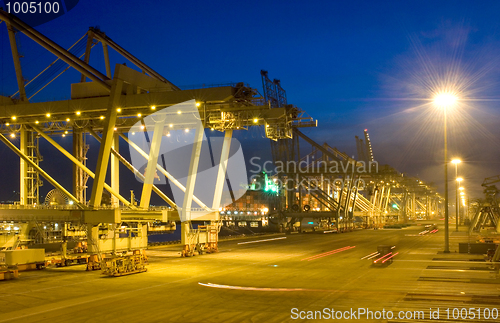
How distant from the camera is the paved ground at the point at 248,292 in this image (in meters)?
13.2

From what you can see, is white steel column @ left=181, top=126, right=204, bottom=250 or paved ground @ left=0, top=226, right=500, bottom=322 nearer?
paved ground @ left=0, top=226, right=500, bottom=322

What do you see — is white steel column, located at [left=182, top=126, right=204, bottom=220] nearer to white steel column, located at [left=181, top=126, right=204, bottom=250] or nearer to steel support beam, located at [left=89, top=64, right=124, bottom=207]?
white steel column, located at [left=181, top=126, right=204, bottom=250]

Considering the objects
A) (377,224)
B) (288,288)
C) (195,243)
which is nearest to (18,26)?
(195,243)

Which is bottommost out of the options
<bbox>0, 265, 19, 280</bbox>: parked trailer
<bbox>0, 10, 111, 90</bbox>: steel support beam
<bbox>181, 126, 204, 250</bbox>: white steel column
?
<bbox>0, 265, 19, 280</bbox>: parked trailer

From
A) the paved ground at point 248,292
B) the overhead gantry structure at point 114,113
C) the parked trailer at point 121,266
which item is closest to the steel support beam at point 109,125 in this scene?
the overhead gantry structure at point 114,113

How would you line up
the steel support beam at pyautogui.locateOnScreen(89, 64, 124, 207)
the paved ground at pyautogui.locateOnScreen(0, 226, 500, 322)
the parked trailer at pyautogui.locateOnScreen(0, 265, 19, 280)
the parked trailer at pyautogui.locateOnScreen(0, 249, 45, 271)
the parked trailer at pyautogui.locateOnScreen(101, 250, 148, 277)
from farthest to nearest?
the steel support beam at pyautogui.locateOnScreen(89, 64, 124, 207) → the parked trailer at pyautogui.locateOnScreen(0, 249, 45, 271) → the parked trailer at pyautogui.locateOnScreen(101, 250, 148, 277) → the parked trailer at pyautogui.locateOnScreen(0, 265, 19, 280) → the paved ground at pyautogui.locateOnScreen(0, 226, 500, 322)

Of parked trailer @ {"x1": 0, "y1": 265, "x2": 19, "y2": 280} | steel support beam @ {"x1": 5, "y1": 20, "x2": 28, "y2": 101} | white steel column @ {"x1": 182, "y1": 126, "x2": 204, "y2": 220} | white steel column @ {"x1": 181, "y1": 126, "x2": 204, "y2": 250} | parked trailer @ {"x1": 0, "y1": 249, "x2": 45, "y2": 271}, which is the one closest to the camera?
parked trailer @ {"x1": 0, "y1": 265, "x2": 19, "y2": 280}

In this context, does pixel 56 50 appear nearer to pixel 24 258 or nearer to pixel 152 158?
pixel 152 158

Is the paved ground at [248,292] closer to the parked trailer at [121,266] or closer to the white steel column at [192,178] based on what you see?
the parked trailer at [121,266]

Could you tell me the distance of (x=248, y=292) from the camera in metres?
16.7

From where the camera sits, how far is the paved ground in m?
13.2

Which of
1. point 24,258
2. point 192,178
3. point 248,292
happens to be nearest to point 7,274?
point 24,258

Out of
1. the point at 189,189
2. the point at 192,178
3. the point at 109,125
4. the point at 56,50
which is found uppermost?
the point at 56,50

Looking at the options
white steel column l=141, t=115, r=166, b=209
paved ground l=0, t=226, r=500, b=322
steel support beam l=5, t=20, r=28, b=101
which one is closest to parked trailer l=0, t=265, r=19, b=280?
paved ground l=0, t=226, r=500, b=322
